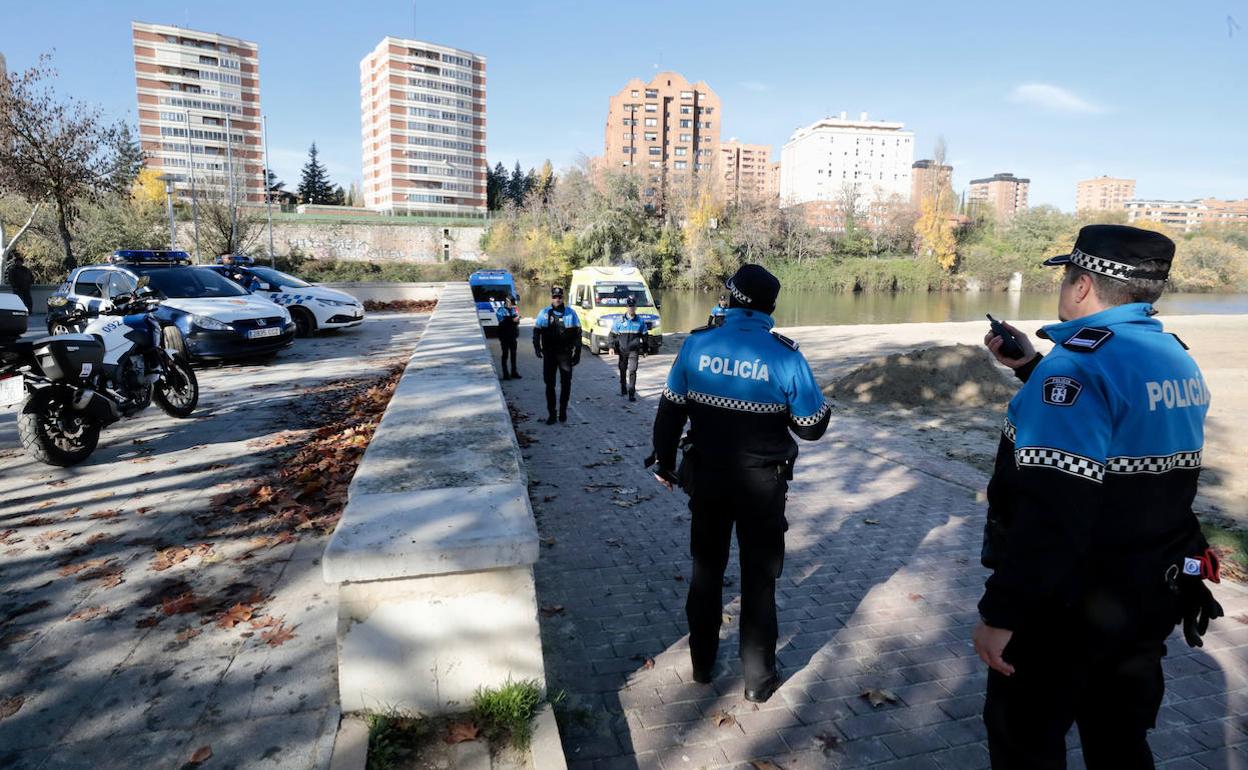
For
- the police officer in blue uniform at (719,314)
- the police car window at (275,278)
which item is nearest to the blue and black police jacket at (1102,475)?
the police officer in blue uniform at (719,314)

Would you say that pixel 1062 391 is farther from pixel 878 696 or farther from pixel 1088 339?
pixel 878 696

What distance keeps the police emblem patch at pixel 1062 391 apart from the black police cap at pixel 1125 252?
418mm

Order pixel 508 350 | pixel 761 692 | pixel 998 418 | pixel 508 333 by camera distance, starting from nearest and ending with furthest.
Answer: pixel 761 692 → pixel 998 418 → pixel 508 333 → pixel 508 350

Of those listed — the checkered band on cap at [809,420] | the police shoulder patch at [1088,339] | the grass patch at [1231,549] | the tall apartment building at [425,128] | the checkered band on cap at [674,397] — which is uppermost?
the tall apartment building at [425,128]

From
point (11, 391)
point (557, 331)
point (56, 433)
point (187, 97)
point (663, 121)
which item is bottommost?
point (56, 433)

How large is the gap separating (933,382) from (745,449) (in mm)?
10932

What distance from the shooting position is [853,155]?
142m

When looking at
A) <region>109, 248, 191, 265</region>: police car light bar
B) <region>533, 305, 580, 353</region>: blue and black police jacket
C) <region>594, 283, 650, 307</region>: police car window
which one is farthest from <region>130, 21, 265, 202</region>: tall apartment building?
<region>533, 305, 580, 353</region>: blue and black police jacket

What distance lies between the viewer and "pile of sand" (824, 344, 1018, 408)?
12.7 metres

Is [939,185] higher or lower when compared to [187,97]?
lower

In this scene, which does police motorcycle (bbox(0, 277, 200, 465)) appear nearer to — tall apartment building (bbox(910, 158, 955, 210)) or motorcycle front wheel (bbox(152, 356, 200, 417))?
motorcycle front wheel (bbox(152, 356, 200, 417))

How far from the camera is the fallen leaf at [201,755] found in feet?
9.18

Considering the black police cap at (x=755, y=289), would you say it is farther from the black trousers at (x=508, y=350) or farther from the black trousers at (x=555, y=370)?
the black trousers at (x=508, y=350)

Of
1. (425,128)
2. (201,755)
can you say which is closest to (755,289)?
(201,755)
